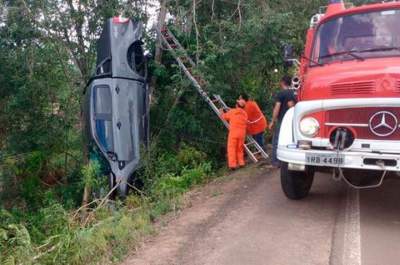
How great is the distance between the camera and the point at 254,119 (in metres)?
9.89

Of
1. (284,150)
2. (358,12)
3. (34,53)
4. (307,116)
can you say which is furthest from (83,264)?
(34,53)

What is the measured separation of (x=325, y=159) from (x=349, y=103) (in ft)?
2.13

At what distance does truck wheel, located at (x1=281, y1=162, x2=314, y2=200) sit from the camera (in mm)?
6070

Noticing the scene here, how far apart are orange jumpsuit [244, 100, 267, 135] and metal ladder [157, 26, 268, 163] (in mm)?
201

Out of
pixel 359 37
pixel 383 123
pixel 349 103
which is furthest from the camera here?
pixel 359 37

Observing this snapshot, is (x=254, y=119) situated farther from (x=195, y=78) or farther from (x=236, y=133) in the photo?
(x=195, y=78)

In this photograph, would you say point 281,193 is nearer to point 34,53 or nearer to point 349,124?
Answer: point 349,124

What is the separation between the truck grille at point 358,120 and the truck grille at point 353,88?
0.62 ft

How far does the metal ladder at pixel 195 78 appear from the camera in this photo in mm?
9805

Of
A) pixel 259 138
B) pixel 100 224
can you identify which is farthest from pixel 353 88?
pixel 259 138

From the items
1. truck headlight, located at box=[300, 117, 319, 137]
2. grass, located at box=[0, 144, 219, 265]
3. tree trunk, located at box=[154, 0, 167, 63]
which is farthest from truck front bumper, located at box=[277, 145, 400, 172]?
tree trunk, located at box=[154, 0, 167, 63]

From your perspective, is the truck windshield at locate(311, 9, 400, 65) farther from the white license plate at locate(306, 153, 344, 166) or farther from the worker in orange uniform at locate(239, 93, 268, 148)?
the worker in orange uniform at locate(239, 93, 268, 148)

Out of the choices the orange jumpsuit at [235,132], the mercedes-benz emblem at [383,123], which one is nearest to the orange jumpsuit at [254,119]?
the orange jumpsuit at [235,132]

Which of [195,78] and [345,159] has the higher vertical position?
[195,78]
